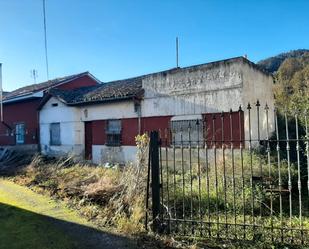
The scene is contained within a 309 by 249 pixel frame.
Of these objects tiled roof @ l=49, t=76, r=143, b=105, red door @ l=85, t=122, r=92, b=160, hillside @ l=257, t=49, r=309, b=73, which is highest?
hillside @ l=257, t=49, r=309, b=73

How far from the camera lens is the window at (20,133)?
24352mm

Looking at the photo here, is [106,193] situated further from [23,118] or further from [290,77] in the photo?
[290,77]

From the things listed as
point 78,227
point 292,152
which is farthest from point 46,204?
point 292,152

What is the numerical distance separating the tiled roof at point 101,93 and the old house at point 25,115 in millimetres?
2610

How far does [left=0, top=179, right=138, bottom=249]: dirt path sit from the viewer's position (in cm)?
582

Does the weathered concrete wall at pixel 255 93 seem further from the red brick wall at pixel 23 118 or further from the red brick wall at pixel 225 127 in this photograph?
the red brick wall at pixel 23 118

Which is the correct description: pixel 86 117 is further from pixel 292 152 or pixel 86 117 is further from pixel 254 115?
pixel 292 152

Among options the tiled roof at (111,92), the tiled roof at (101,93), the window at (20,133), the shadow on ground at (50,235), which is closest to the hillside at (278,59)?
the tiled roof at (111,92)

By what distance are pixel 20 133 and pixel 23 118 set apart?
4.13 ft

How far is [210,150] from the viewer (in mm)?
13602

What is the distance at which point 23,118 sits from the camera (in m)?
24.3

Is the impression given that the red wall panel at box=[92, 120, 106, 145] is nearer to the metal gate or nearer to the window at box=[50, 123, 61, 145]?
the window at box=[50, 123, 61, 145]

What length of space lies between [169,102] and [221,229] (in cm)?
955

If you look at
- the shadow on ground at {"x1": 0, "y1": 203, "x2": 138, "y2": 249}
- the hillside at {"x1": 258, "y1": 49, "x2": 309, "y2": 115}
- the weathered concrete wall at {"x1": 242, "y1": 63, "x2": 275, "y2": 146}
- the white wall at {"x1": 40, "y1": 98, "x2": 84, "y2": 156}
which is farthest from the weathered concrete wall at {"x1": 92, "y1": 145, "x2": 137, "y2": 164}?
the hillside at {"x1": 258, "y1": 49, "x2": 309, "y2": 115}
